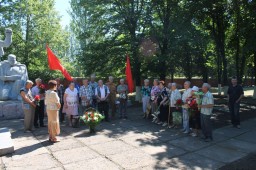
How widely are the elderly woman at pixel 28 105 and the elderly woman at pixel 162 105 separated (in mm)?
4472

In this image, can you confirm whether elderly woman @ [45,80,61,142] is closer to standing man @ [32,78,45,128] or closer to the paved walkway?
the paved walkway

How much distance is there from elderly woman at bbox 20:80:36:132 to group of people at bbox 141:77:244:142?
4414 mm

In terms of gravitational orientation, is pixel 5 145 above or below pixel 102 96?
below

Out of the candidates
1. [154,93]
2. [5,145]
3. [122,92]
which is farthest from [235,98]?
[5,145]

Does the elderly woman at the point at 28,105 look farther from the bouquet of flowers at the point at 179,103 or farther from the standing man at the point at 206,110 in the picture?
the standing man at the point at 206,110

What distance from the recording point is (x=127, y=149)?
6.73m

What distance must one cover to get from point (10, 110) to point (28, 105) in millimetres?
3060

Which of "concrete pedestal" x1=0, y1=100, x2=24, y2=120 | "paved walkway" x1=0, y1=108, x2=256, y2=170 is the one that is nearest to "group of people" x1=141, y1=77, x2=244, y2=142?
"paved walkway" x1=0, y1=108, x2=256, y2=170

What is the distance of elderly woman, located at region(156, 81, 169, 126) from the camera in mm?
9492

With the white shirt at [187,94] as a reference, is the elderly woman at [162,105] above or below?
below

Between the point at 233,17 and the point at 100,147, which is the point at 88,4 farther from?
the point at 100,147

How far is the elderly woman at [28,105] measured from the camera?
8.03 metres

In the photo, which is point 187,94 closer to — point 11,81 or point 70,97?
point 70,97

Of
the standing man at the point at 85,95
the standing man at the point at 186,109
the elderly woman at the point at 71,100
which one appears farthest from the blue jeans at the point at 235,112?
the elderly woman at the point at 71,100
